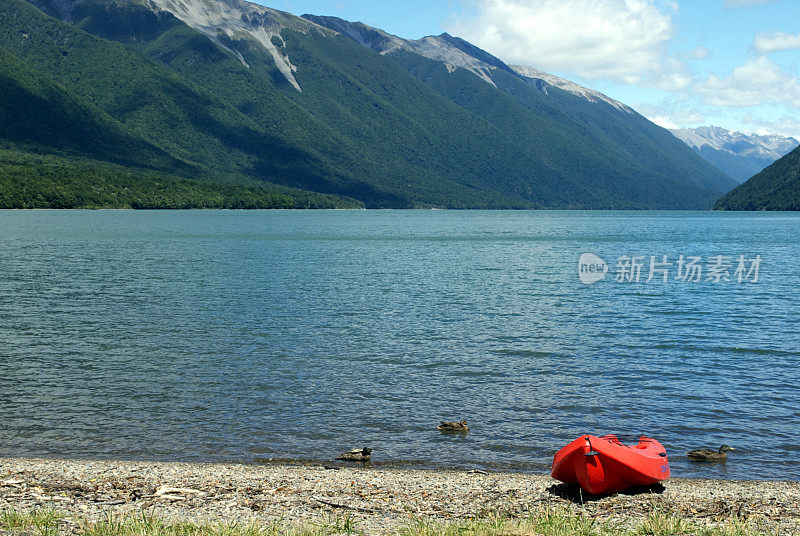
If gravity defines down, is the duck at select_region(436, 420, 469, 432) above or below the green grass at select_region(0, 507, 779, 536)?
below

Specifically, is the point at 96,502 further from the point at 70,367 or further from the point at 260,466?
the point at 70,367

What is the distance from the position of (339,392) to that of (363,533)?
1521cm

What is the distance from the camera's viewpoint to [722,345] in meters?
39.4

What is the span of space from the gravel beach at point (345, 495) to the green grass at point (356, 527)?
1.81ft

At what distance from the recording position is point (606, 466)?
17.2 m

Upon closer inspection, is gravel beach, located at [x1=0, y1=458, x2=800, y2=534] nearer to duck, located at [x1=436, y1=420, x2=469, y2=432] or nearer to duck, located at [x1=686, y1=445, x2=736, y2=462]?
duck, located at [x1=686, y1=445, x2=736, y2=462]

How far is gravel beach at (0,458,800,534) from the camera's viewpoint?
15484mm

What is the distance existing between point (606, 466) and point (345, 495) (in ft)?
21.4

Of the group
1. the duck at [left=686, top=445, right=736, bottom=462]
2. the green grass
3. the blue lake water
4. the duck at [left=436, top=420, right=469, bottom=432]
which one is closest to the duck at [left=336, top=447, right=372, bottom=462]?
the blue lake water

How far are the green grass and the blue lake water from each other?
21.3 ft

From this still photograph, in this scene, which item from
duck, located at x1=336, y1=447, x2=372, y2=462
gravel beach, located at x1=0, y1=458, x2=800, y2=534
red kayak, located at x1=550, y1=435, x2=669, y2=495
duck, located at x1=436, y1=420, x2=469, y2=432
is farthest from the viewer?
duck, located at x1=436, y1=420, x2=469, y2=432

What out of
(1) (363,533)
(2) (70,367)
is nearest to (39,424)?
(2) (70,367)

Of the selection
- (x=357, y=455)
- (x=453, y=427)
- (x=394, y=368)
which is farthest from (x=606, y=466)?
(x=394, y=368)

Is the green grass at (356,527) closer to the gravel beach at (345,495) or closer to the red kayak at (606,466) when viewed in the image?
the gravel beach at (345,495)
